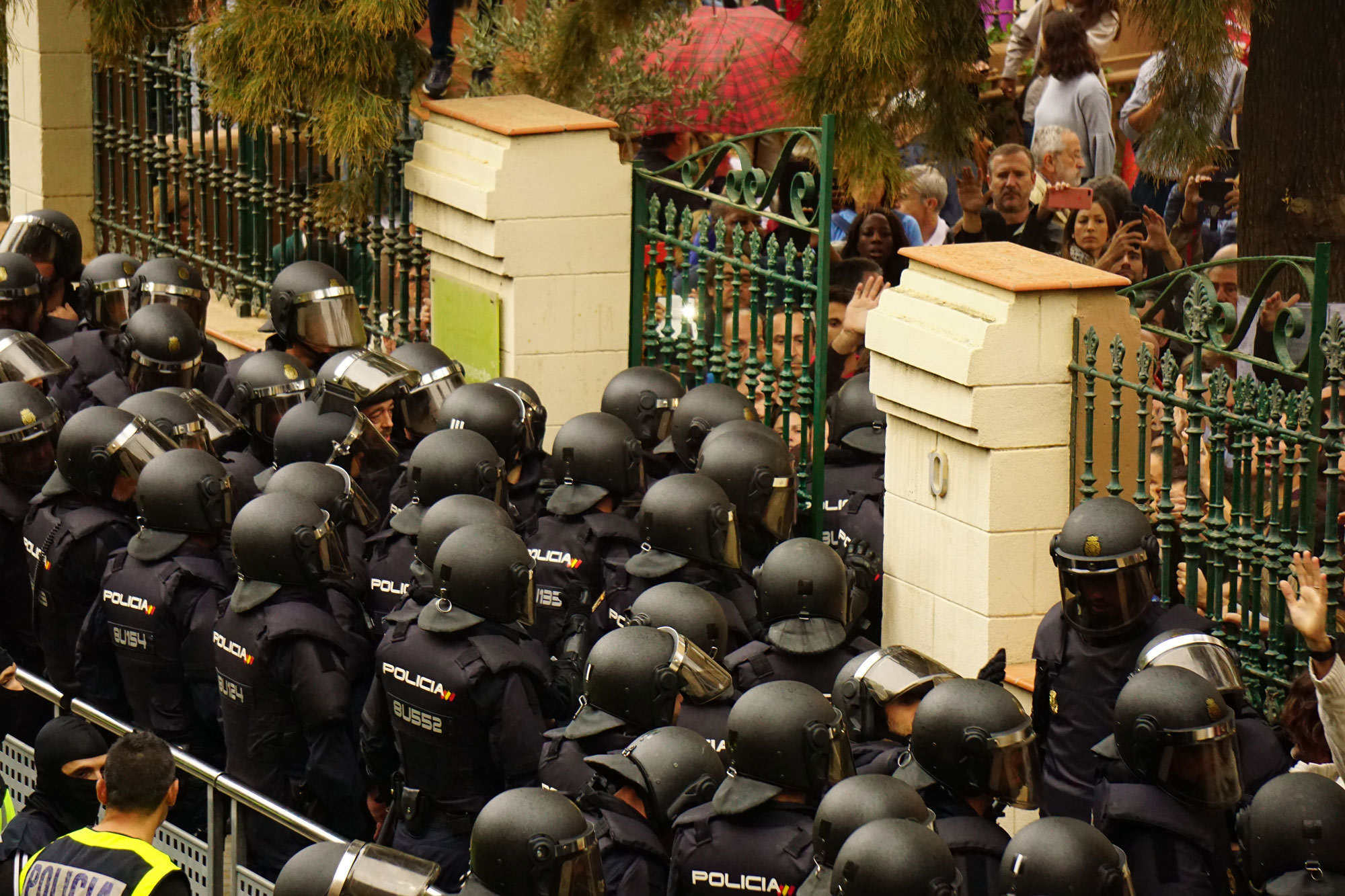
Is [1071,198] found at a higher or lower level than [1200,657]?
higher

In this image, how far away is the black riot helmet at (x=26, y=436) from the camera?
27.9 feet

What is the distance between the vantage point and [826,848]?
5312 mm

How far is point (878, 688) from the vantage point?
6312 mm

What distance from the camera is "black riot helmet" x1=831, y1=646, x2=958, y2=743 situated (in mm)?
6309

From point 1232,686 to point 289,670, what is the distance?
3.08 metres

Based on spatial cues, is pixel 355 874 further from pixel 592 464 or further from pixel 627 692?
pixel 592 464

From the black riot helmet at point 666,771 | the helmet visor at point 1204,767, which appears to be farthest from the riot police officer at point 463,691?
the helmet visor at point 1204,767

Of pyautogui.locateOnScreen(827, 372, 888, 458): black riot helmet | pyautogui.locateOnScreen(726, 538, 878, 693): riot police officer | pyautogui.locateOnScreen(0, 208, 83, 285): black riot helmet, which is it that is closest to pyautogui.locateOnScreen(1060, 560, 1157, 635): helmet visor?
pyautogui.locateOnScreen(726, 538, 878, 693): riot police officer

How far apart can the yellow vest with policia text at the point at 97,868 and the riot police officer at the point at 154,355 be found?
13.6ft

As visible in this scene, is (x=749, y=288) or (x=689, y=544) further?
(x=749, y=288)

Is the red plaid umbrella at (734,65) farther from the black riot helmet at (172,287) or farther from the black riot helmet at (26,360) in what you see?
the black riot helmet at (26,360)

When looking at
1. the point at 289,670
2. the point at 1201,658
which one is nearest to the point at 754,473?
the point at 289,670

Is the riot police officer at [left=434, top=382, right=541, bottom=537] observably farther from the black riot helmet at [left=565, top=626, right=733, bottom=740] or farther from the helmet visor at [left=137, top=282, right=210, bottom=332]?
the helmet visor at [left=137, top=282, right=210, bottom=332]

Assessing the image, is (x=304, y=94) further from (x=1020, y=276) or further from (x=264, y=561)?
(x=1020, y=276)
